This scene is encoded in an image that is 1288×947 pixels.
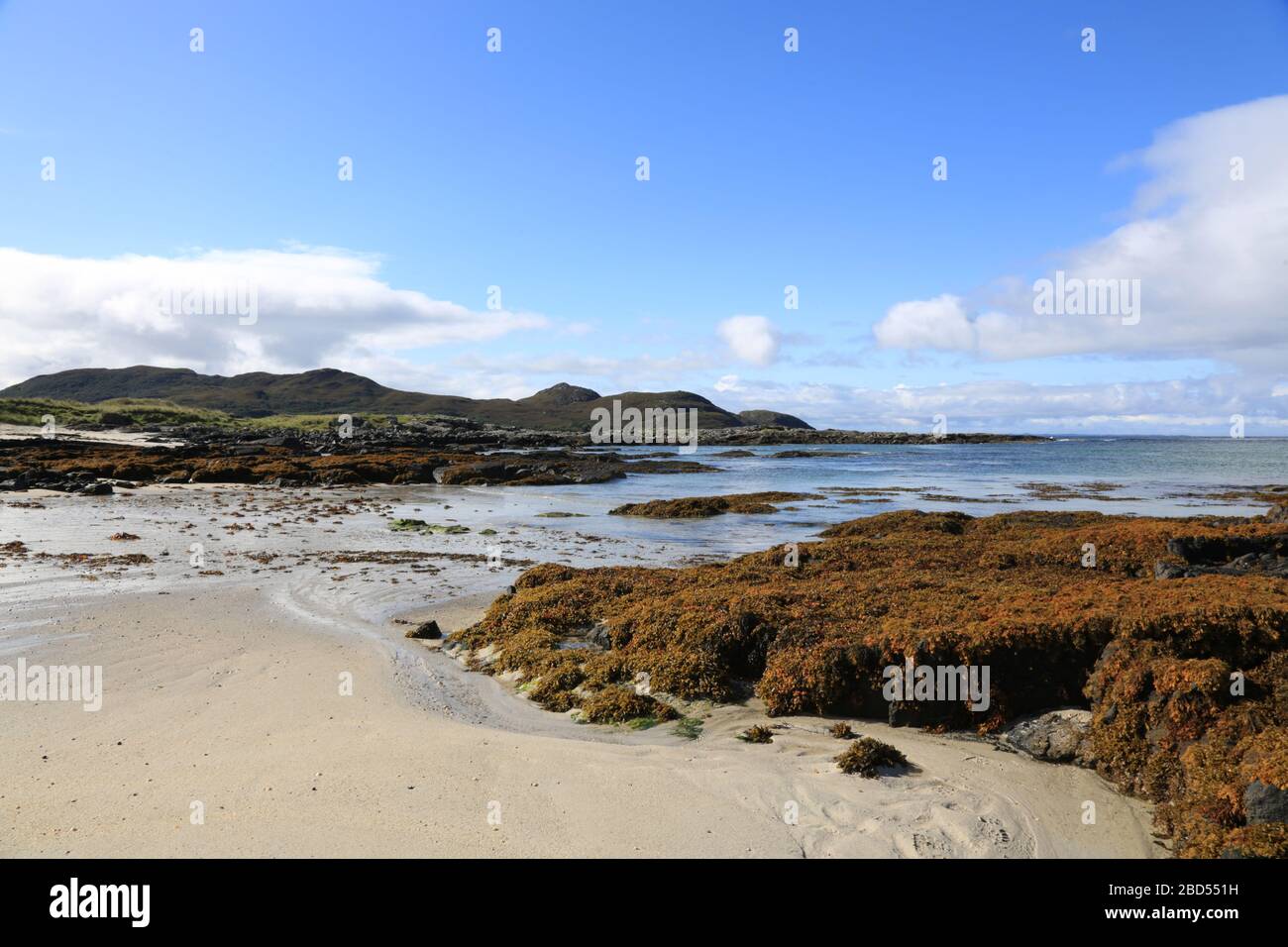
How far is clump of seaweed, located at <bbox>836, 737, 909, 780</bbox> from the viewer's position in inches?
280

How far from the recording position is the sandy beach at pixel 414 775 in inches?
233

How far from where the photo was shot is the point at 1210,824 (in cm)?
561

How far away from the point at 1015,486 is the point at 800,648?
4885 cm

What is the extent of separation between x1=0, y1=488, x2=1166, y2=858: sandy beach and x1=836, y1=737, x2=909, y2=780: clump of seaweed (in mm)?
170

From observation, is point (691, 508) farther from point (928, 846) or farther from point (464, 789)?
point (928, 846)

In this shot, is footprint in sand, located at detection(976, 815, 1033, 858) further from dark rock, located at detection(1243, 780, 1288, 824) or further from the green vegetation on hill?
the green vegetation on hill

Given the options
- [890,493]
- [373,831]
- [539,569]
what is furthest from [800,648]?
[890,493]

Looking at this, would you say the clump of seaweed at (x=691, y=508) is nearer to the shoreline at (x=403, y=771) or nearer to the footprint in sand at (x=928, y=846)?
the shoreline at (x=403, y=771)

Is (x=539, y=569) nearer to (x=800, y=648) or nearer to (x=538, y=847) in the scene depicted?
(x=800, y=648)

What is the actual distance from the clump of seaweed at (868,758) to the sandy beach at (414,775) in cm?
17

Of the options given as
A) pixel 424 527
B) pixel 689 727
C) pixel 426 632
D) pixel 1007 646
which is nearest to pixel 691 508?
pixel 424 527

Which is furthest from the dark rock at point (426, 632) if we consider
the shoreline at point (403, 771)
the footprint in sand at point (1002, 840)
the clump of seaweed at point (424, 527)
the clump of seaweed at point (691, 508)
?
the clump of seaweed at point (691, 508)

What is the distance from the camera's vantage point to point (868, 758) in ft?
23.6

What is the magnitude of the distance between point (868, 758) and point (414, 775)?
4.48 m
